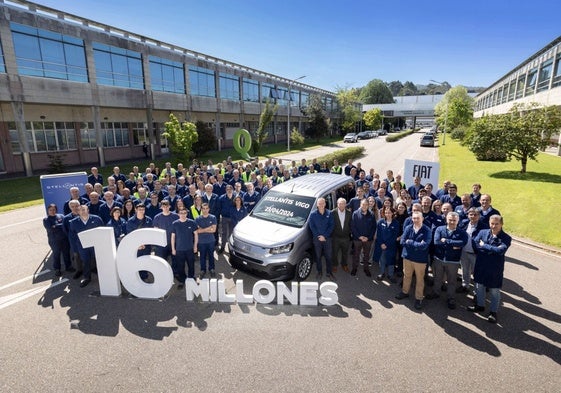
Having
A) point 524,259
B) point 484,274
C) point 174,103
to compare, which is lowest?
point 524,259

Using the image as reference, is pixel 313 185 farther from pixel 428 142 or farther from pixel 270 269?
pixel 428 142

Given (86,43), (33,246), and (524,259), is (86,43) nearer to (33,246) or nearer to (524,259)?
(33,246)

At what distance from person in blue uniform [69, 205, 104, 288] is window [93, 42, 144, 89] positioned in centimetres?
2244

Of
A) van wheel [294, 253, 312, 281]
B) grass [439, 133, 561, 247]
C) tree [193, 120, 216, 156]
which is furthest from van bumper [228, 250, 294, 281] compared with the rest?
tree [193, 120, 216, 156]

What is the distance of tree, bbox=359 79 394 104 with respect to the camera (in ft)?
409

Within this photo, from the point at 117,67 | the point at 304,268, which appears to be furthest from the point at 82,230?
the point at 117,67

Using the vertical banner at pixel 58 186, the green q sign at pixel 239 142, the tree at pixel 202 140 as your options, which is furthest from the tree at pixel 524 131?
the tree at pixel 202 140

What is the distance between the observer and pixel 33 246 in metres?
8.98

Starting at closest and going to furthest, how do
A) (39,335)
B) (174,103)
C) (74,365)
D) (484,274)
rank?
(74,365)
(39,335)
(484,274)
(174,103)

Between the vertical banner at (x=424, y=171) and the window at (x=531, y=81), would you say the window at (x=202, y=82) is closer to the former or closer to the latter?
the vertical banner at (x=424, y=171)

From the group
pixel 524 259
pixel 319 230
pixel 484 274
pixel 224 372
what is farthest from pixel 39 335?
pixel 524 259

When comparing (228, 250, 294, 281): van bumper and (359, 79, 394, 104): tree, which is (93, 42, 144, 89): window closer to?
(228, 250, 294, 281): van bumper

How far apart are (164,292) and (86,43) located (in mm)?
24740

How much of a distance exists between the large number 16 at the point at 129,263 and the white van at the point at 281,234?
1702mm
